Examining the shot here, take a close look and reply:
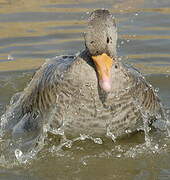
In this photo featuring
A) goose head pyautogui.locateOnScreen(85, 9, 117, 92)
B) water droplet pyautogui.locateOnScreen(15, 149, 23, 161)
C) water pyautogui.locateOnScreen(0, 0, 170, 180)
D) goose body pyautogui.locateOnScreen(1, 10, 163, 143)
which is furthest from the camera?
water droplet pyautogui.locateOnScreen(15, 149, 23, 161)

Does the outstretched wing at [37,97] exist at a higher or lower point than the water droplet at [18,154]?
higher

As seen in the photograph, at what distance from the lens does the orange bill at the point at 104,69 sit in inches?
277

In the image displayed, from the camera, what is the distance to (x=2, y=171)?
7480 millimetres

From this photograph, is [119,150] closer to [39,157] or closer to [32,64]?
[39,157]

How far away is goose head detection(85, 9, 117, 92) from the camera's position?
22.8 ft

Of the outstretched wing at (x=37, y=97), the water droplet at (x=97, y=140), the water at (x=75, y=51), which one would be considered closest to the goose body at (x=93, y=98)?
the outstretched wing at (x=37, y=97)

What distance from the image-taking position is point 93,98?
24.4ft

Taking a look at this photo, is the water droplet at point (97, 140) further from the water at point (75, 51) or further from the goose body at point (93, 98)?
the goose body at point (93, 98)

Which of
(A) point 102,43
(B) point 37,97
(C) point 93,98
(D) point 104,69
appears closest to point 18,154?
(B) point 37,97

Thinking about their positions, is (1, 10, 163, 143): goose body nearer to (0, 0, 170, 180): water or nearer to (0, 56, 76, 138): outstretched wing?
(0, 56, 76, 138): outstretched wing

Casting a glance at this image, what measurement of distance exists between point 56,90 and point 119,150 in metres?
1.12

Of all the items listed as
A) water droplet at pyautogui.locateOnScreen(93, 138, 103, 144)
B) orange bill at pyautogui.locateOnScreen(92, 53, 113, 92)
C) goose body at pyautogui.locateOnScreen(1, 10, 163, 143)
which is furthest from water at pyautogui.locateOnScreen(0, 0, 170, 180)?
orange bill at pyautogui.locateOnScreen(92, 53, 113, 92)

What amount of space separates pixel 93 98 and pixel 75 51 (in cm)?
373

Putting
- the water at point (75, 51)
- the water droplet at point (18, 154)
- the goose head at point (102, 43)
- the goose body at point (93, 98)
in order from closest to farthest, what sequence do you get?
the goose head at point (102, 43)
the goose body at point (93, 98)
the water at point (75, 51)
the water droplet at point (18, 154)
